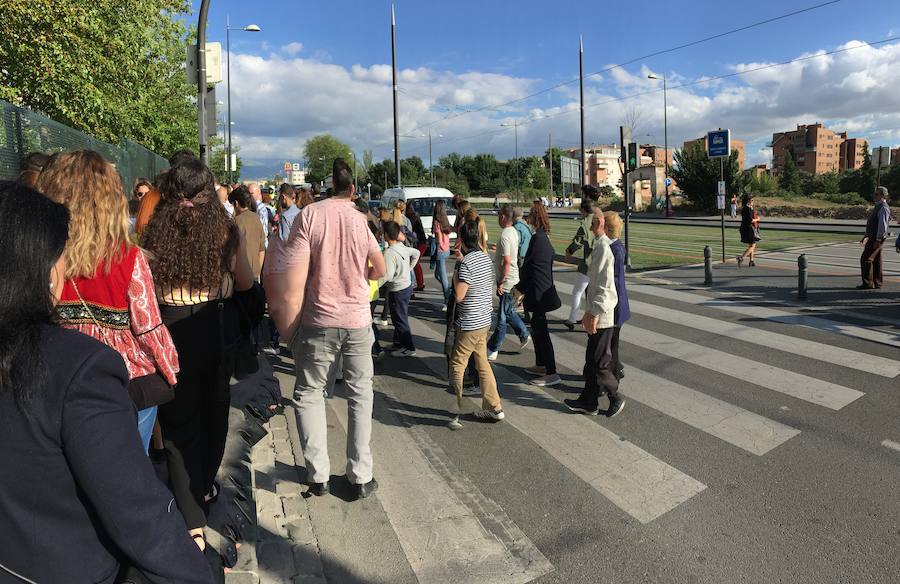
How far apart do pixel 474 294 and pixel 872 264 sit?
927 cm

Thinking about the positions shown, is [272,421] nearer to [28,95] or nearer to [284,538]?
[284,538]

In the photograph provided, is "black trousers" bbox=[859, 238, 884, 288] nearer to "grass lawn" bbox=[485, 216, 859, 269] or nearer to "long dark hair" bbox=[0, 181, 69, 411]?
"grass lawn" bbox=[485, 216, 859, 269]

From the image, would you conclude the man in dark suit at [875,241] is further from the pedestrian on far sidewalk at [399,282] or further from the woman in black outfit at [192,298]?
the woman in black outfit at [192,298]

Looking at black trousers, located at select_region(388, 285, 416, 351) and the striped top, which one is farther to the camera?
black trousers, located at select_region(388, 285, 416, 351)

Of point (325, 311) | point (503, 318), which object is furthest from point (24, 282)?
point (503, 318)

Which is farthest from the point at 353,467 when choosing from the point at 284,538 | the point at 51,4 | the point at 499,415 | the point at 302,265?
the point at 51,4

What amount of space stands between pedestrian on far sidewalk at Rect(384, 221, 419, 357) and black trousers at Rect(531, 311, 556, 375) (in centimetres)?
172

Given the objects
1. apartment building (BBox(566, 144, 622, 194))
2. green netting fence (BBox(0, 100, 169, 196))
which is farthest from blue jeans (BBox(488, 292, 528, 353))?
apartment building (BBox(566, 144, 622, 194))

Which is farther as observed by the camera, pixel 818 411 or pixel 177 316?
pixel 818 411

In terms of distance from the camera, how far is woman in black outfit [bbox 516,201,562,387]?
20.2 feet

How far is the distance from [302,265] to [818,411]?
14.8 feet

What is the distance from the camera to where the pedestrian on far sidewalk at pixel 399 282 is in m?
7.09

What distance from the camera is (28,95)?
10.9 metres

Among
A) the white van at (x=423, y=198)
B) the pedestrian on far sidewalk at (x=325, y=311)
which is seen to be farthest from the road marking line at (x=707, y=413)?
the white van at (x=423, y=198)
